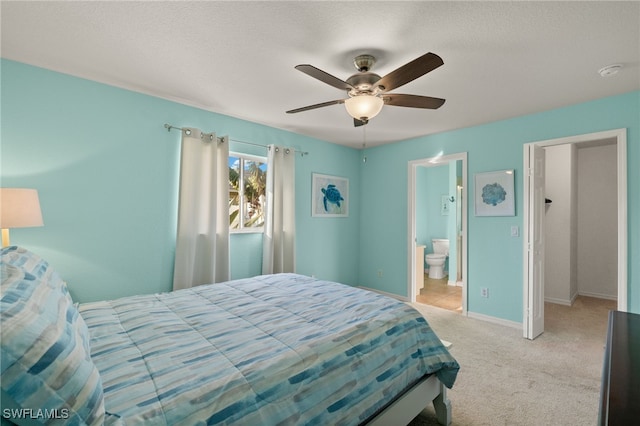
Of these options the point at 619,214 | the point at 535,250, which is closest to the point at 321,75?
the point at 535,250

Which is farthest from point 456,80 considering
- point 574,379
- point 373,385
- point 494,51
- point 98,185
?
point 98,185

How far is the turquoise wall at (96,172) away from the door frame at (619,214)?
354cm

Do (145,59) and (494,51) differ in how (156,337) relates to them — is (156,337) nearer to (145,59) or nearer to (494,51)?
(145,59)

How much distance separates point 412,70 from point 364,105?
0.41m

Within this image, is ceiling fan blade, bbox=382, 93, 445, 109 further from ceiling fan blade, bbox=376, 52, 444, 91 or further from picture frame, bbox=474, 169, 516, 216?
picture frame, bbox=474, 169, 516, 216

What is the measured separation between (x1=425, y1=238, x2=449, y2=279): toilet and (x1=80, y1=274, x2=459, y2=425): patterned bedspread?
14.0 ft

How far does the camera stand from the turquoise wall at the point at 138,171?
240 centimetres

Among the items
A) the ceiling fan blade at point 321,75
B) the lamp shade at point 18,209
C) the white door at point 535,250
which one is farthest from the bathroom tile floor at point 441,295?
the lamp shade at point 18,209

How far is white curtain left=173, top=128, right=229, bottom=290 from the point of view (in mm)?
3062

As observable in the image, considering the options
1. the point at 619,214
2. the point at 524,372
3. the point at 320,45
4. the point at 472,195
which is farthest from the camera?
the point at 472,195

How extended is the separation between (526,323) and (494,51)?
2.75 m

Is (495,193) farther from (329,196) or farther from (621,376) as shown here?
(621,376)

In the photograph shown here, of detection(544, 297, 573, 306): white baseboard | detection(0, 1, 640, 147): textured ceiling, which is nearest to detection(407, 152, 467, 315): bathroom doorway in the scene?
detection(544, 297, 573, 306): white baseboard

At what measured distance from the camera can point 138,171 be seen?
2.87 metres
